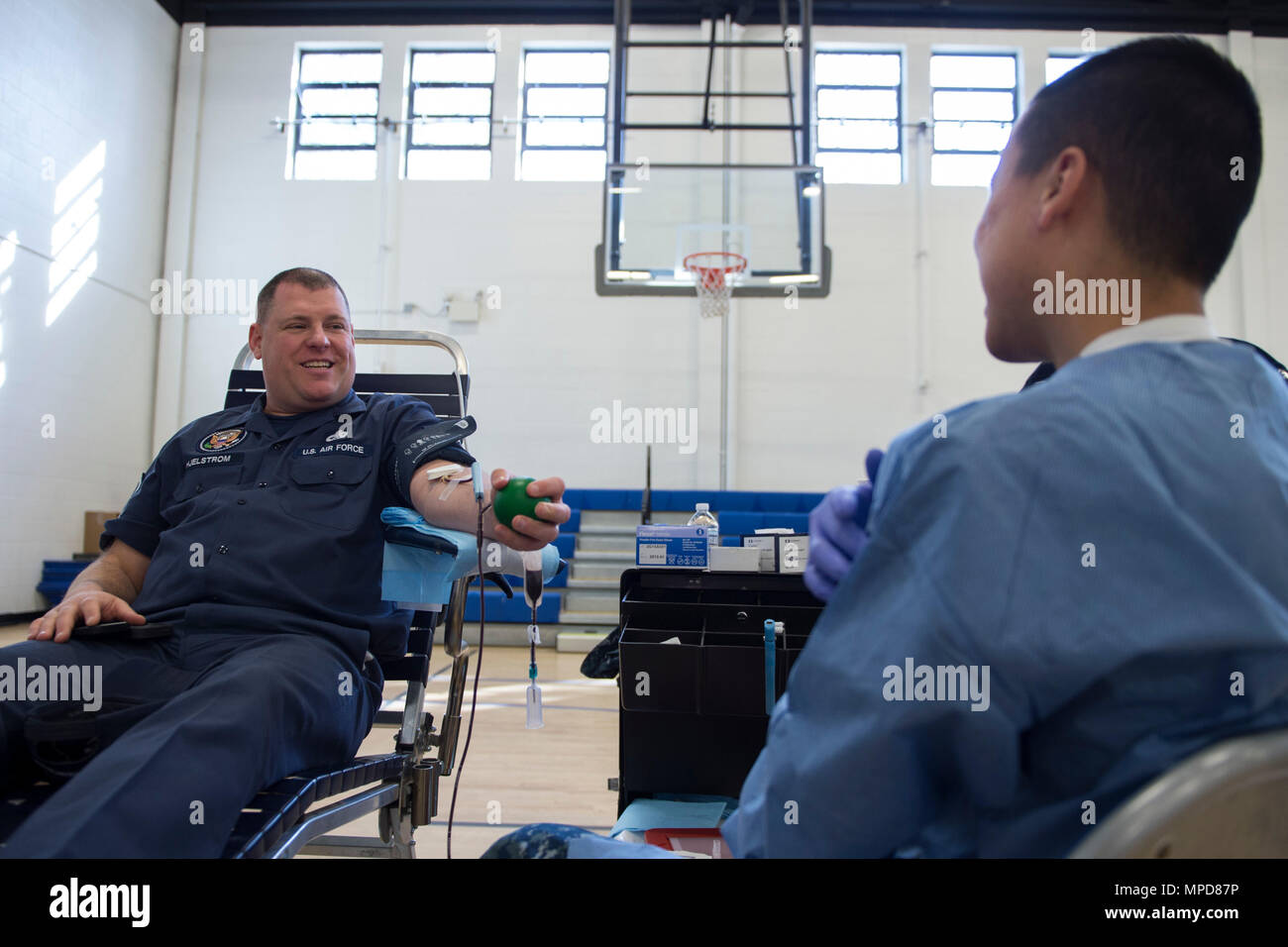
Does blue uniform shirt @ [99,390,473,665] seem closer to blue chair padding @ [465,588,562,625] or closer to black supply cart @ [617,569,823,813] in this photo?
black supply cart @ [617,569,823,813]

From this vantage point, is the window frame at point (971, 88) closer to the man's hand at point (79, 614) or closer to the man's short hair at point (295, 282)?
the man's short hair at point (295, 282)

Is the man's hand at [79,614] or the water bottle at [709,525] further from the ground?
the water bottle at [709,525]

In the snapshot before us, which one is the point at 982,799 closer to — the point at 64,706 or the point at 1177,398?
the point at 1177,398

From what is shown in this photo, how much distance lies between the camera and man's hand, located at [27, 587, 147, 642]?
1.29m

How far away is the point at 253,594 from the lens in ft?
4.42

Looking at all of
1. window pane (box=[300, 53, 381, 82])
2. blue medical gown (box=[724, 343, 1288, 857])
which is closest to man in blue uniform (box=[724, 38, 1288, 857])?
blue medical gown (box=[724, 343, 1288, 857])

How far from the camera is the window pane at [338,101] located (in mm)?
7477

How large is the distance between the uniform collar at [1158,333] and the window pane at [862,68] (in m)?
7.73

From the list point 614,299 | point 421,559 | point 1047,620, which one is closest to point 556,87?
point 614,299

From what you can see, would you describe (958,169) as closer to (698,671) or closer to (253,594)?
(698,671)

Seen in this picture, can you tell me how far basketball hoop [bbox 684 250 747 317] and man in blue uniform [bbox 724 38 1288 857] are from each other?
14.4 feet

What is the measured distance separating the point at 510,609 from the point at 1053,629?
5.67 m

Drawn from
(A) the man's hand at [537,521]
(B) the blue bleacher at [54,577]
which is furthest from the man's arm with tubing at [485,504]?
(B) the blue bleacher at [54,577]
